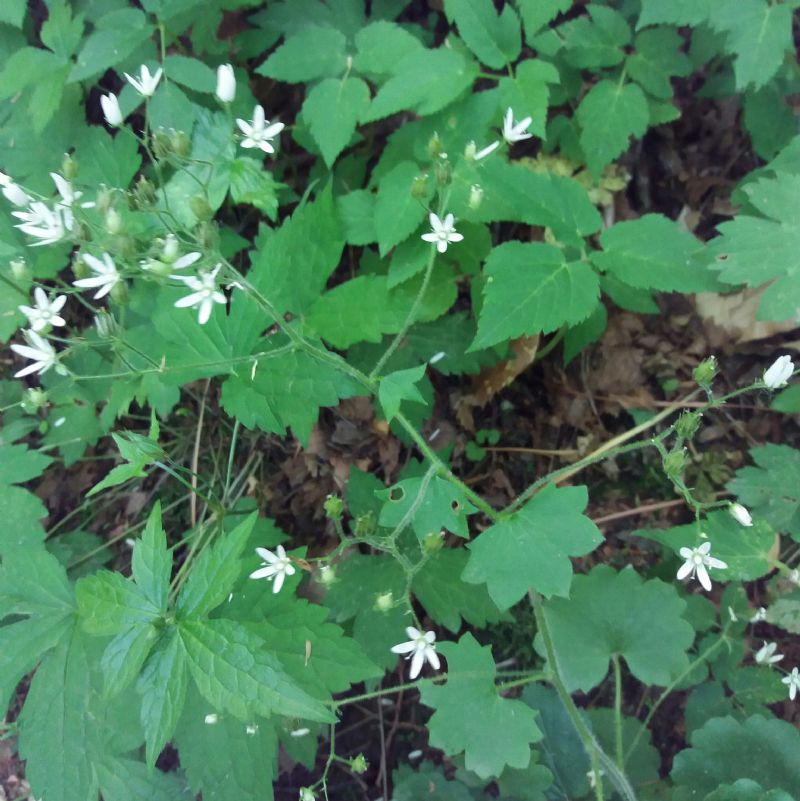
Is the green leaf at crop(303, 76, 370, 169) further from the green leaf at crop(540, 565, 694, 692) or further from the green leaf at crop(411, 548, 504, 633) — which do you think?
the green leaf at crop(540, 565, 694, 692)

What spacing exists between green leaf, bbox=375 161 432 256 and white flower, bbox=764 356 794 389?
1327mm

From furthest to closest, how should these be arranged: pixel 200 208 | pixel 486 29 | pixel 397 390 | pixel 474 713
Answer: pixel 486 29, pixel 474 713, pixel 397 390, pixel 200 208

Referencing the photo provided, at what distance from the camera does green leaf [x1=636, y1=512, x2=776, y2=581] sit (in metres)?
2.51

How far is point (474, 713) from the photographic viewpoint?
7.46ft

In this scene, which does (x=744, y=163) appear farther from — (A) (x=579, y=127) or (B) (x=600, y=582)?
(B) (x=600, y=582)

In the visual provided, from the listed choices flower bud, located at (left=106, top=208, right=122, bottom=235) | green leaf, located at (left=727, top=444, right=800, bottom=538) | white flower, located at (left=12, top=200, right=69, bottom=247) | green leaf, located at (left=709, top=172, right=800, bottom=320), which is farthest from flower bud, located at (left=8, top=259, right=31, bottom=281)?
green leaf, located at (left=727, top=444, right=800, bottom=538)

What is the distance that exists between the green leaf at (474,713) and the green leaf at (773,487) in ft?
4.08

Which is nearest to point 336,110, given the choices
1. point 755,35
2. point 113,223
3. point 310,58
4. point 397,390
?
point 310,58

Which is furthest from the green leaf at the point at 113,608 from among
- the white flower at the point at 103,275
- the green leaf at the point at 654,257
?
the green leaf at the point at 654,257

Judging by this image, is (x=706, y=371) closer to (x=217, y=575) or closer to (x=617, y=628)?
(x=617, y=628)

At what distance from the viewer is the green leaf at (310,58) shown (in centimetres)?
279

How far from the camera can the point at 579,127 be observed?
3135 millimetres

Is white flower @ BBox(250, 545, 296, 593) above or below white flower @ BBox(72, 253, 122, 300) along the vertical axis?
below

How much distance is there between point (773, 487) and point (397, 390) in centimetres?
169
